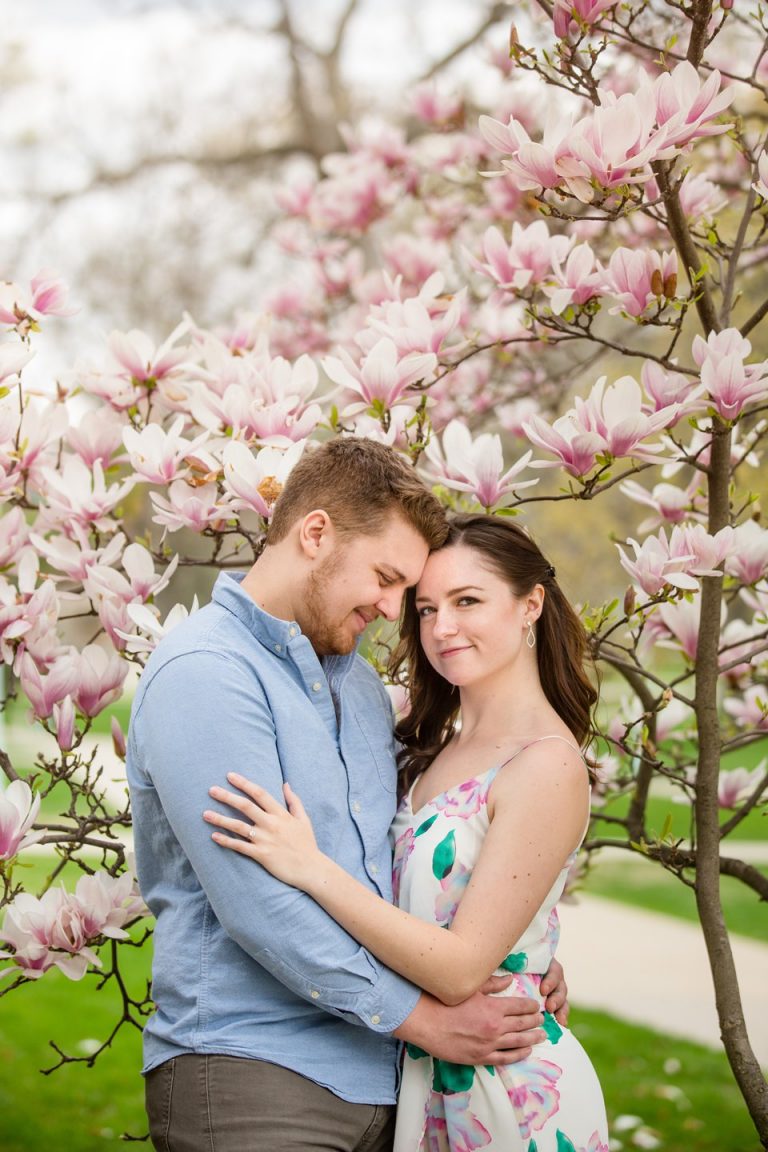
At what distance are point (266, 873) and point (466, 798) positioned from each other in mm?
518

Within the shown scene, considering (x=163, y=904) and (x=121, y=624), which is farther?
(x=121, y=624)

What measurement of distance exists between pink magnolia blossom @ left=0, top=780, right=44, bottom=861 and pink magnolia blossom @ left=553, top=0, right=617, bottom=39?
1678 millimetres

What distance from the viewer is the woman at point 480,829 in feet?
6.56

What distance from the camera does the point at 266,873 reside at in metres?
1.92

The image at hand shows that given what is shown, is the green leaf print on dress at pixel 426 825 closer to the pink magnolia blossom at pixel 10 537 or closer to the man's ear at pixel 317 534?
the man's ear at pixel 317 534

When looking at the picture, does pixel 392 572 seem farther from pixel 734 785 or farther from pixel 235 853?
pixel 734 785

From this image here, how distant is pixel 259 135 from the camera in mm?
10617

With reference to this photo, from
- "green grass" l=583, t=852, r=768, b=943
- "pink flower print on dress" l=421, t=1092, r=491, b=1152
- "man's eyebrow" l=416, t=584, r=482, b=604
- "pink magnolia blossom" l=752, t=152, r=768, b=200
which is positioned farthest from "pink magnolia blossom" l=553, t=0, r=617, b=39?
"green grass" l=583, t=852, r=768, b=943

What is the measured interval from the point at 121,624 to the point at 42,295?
77 cm

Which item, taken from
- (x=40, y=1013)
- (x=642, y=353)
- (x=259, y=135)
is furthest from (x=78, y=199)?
(x=642, y=353)

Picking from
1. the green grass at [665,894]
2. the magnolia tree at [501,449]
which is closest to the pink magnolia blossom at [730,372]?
the magnolia tree at [501,449]

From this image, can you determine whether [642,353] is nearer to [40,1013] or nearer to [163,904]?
[163,904]

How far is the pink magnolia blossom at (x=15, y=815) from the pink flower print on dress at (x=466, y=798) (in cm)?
73

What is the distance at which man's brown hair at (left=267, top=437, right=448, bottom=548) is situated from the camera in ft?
7.23
